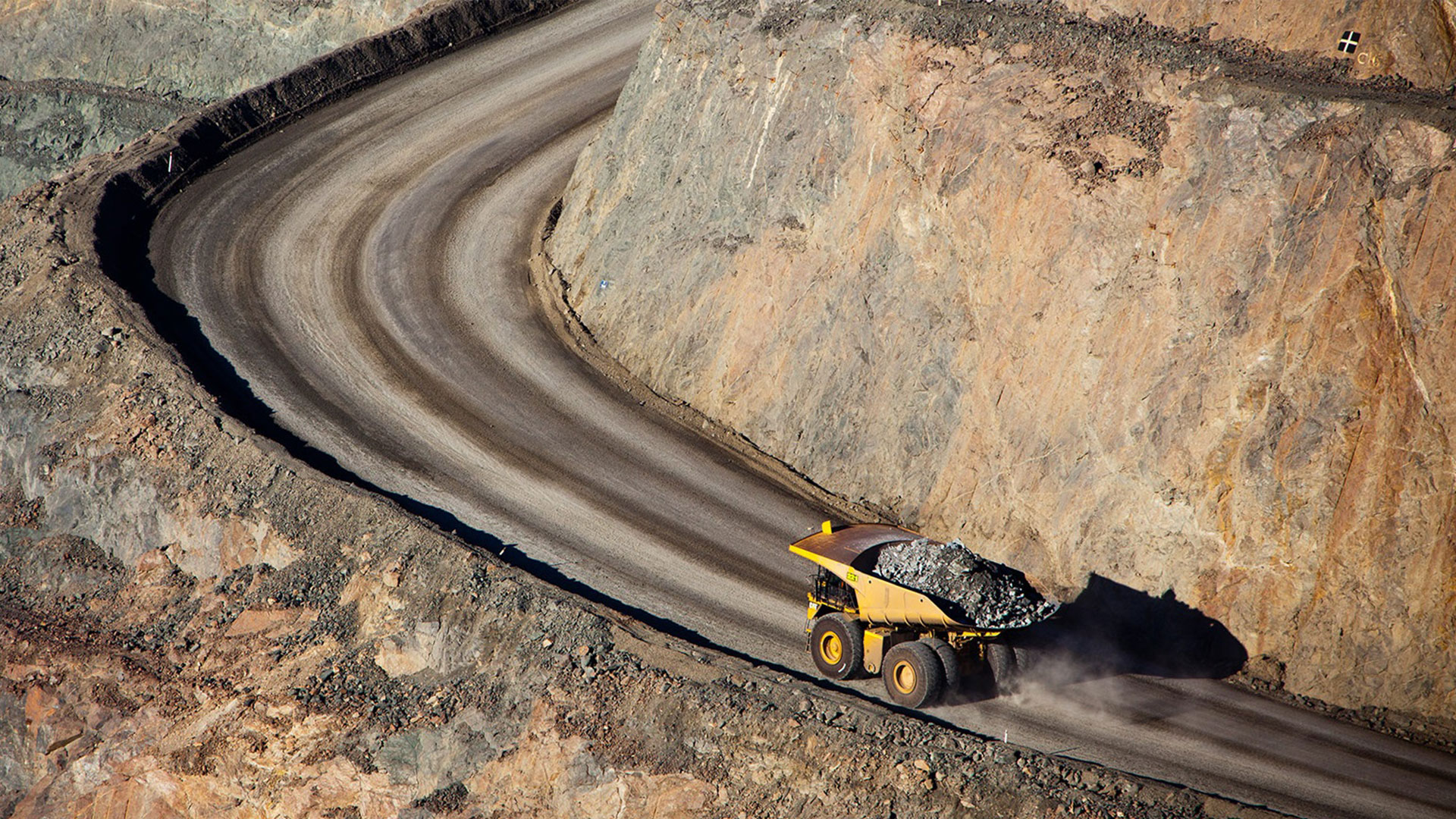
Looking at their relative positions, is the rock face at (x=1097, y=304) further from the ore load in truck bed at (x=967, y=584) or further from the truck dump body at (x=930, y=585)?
the truck dump body at (x=930, y=585)

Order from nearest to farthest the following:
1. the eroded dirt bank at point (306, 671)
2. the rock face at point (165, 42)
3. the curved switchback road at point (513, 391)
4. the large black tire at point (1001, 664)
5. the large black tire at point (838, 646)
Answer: the eroded dirt bank at point (306, 671) → the curved switchback road at point (513, 391) → the large black tire at point (1001, 664) → the large black tire at point (838, 646) → the rock face at point (165, 42)

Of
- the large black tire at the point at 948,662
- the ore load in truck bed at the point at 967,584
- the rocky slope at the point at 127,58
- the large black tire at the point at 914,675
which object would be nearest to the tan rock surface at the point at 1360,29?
the ore load in truck bed at the point at 967,584

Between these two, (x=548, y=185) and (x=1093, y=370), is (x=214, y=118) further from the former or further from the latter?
(x=1093, y=370)

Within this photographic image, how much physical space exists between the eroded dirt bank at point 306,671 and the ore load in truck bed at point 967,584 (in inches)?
65.2

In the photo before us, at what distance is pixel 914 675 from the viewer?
1478cm

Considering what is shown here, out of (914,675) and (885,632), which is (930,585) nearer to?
(885,632)

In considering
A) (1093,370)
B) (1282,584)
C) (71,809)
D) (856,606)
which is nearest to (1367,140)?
(1093,370)

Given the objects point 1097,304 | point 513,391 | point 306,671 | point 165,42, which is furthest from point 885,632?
point 165,42

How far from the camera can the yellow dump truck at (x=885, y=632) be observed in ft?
48.2

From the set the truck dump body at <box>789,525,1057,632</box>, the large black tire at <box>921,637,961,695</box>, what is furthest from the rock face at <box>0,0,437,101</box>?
the large black tire at <box>921,637,961,695</box>

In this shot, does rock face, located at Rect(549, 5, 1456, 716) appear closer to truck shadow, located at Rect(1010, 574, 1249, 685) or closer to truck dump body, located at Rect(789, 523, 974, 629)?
truck shadow, located at Rect(1010, 574, 1249, 685)

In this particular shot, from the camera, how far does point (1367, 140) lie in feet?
51.5

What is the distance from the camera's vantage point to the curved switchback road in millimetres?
14945

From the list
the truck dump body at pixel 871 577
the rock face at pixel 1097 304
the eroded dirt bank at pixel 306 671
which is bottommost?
the eroded dirt bank at pixel 306 671
